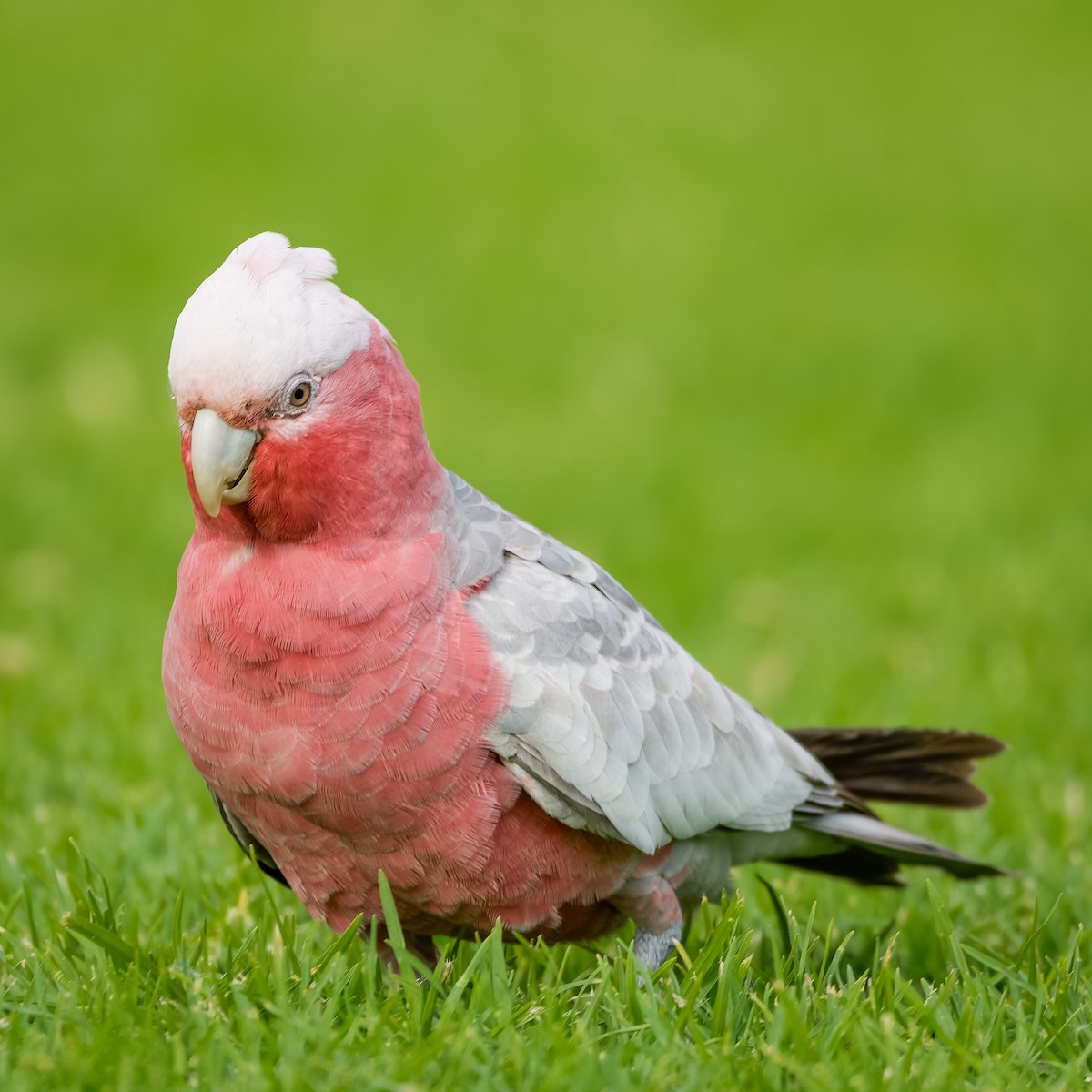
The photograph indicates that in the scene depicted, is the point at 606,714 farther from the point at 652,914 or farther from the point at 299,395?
the point at 299,395

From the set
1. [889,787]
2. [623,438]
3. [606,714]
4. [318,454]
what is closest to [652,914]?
[606,714]

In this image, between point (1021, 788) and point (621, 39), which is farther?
point (621, 39)

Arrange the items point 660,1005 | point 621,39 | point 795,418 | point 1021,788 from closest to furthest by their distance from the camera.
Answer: point 660,1005 → point 1021,788 → point 795,418 → point 621,39

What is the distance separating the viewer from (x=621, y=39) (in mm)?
13023

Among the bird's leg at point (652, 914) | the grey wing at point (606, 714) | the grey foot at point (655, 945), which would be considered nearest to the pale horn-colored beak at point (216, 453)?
the grey wing at point (606, 714)

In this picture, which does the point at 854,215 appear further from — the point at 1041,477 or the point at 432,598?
the point at 432,598

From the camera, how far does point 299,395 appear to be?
2889mm

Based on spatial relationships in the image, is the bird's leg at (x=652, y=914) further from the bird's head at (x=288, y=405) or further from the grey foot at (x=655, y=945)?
the bird's head at (x=288, y=405)

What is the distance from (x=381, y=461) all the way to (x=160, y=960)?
3.95 ft

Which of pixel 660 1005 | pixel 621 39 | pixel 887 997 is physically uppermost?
pixel 621 39

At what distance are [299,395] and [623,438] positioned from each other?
537cm

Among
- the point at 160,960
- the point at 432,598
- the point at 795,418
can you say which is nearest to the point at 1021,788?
the point at 432,598

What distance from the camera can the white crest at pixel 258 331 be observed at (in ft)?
9.14

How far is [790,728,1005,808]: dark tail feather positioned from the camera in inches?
148
